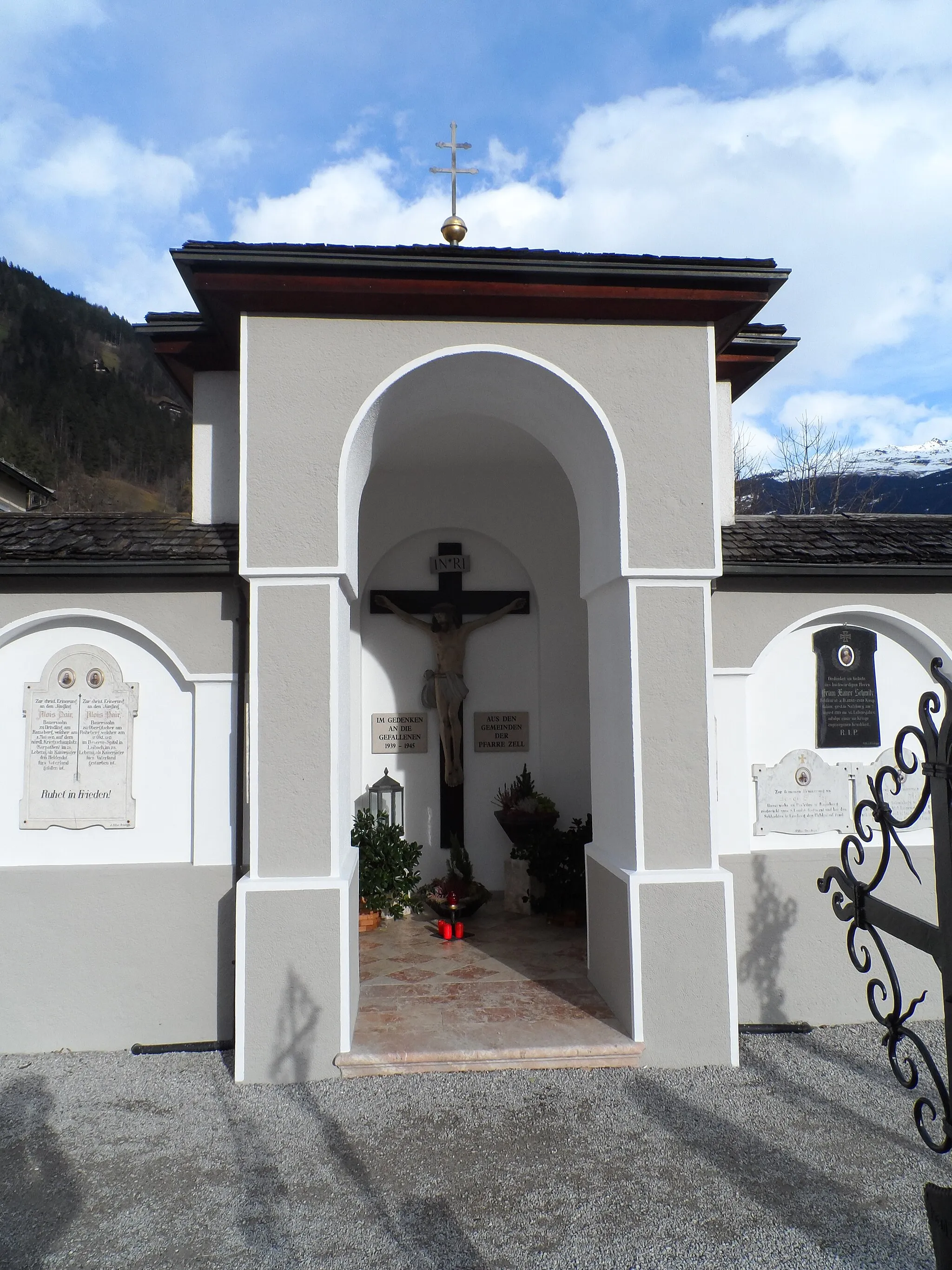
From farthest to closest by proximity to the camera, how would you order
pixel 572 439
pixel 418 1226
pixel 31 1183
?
pixel 572 439 < pixel 31 1183 < pixel 418 1226

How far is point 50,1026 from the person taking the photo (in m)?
5.16

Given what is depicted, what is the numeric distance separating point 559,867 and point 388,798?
65.1 inches

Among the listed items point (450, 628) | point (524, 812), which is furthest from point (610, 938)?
point (450, 628)

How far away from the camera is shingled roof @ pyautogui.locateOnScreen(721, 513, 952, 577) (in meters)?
5.53

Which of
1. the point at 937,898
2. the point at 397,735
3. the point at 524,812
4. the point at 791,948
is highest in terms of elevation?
the point at 397,735

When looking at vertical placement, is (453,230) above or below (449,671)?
above

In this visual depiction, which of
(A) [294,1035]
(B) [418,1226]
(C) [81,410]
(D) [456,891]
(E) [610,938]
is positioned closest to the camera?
(B) [418,1226]

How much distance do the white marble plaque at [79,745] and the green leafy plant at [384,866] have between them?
2143 mm

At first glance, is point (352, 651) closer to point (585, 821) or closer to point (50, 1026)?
point (585, 821)

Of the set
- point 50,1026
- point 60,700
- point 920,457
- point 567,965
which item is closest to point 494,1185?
point 567,965

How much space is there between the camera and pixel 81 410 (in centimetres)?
5406

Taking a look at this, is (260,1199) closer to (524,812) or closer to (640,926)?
(640,926)

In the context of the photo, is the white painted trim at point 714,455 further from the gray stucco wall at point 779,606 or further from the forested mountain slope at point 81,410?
the forested mountain slope at point 81,410

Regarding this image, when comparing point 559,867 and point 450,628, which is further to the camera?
point 450,628
